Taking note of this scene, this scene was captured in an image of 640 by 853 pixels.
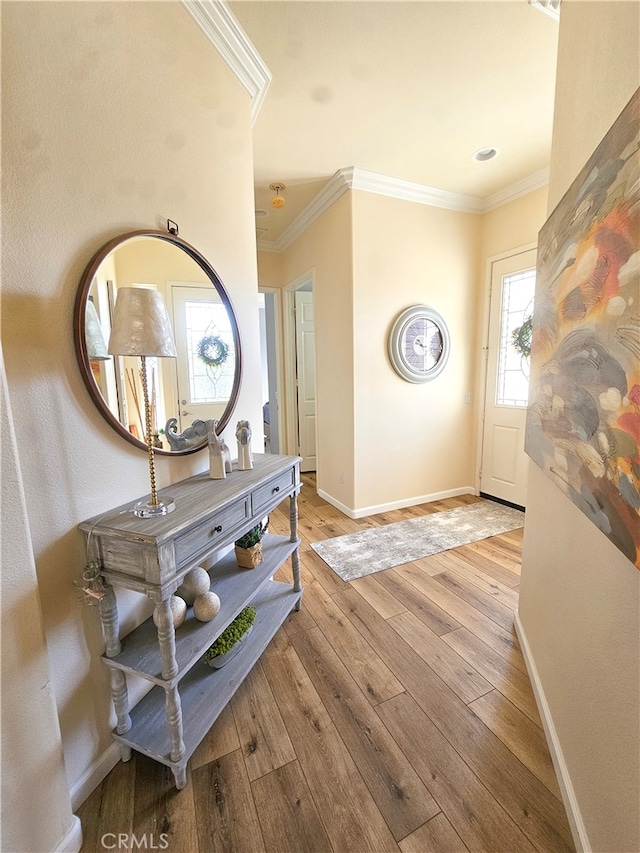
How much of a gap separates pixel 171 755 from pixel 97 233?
66.4 inches

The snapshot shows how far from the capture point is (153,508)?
1113mm

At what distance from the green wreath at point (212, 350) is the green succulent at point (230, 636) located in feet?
3.71

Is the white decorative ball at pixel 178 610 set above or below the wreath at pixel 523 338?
below

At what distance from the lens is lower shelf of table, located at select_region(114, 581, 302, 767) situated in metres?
1.13

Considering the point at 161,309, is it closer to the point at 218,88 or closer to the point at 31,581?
the point at 31,581

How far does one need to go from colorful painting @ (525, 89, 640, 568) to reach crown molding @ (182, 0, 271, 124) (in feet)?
5.49

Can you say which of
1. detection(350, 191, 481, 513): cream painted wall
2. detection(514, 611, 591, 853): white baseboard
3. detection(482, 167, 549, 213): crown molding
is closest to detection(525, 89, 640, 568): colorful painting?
detection(514, 611, 591, 853): white baseboard

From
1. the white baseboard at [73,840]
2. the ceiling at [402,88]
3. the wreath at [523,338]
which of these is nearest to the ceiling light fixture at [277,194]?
the ceiling at [402,88]

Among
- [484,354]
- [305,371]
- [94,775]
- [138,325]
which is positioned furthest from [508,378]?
[94,775]

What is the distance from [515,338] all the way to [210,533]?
321 centimetres

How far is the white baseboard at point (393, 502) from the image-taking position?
3.20 meters

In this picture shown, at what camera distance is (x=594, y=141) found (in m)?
0.97

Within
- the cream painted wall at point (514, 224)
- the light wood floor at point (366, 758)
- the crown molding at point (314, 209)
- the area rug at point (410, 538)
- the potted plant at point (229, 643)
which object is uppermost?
the crown molding at point (314, 209)

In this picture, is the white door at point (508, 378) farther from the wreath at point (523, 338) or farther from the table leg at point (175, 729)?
the table leg at point (175, 729)
